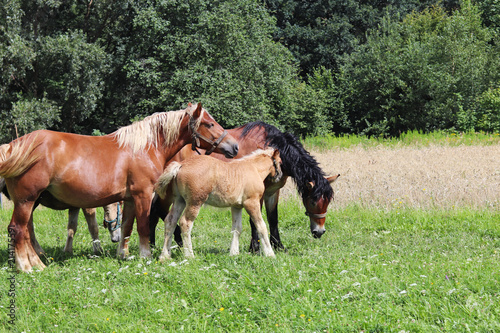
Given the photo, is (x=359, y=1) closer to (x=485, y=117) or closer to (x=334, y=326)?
(x=485, y=117)

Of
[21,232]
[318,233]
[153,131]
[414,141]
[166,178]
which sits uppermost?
[153,131]

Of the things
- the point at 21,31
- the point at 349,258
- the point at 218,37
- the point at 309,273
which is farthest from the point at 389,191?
the point at 21,31

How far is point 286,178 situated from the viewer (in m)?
8.43

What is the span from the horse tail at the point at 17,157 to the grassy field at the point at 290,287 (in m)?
1.36

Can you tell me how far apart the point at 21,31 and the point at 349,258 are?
70.5 feet

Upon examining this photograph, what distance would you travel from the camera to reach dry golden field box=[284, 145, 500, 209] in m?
11.1

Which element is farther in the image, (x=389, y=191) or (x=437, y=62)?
(x=437, y=62)

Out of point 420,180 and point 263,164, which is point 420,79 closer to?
point 420,180

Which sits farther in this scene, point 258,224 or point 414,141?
point 414,141

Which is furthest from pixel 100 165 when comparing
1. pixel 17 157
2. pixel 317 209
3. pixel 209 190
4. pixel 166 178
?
pixel 317 209

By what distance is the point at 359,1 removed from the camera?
143 ft

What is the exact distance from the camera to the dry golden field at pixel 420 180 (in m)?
11.1

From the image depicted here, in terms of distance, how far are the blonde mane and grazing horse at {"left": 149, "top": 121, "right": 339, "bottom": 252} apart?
0.77 meters

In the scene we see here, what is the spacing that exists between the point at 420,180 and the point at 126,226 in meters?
7.88
